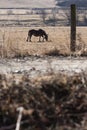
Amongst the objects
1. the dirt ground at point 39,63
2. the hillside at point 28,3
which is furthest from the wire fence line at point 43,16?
the dirt ground at point 39,63

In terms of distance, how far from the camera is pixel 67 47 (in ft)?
47.9

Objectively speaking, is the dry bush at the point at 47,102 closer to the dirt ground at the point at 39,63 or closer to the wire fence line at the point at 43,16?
the dirt ground at the point at 39,63

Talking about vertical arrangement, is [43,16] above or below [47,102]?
below

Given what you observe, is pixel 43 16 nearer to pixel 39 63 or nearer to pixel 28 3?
pixel 28 3

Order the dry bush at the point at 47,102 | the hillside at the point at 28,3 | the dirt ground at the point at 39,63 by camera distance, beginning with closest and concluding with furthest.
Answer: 1. the dry bush at the point at 47,102
2. the dirt ground at the point at 39,63
3. the hillside at the point at 28,3

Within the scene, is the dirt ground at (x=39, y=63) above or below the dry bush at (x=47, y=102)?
below

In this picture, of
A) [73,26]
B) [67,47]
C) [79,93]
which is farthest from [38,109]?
[73,26]

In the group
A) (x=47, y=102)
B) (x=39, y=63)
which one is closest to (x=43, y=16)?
(x=39, y=63)

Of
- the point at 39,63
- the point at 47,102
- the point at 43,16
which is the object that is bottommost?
the point at 43,16

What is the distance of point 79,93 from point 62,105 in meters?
0.36

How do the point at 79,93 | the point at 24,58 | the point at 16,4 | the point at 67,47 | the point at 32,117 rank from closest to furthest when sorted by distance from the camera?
1. the point at 32,117
2. the point at 79,93
3. the point at 24,58
4. the point at 67,47
5. the point at 16,4

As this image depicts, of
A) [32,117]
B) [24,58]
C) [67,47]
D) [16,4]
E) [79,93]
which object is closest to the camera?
[32,117]

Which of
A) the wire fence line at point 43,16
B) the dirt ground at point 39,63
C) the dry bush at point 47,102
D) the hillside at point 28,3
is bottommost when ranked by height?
the hillside at point 28,3

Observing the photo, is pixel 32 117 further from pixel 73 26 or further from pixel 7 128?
pixel 73 26
